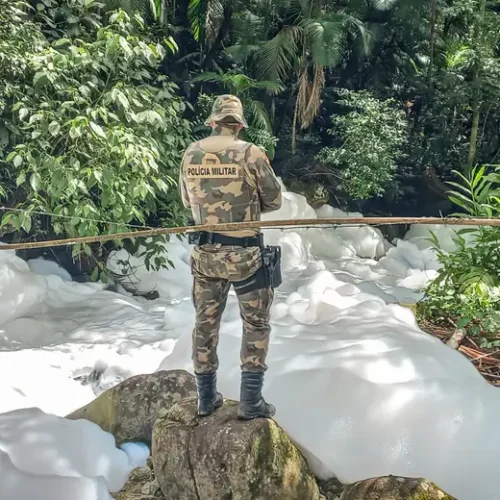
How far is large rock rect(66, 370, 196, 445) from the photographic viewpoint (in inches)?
124

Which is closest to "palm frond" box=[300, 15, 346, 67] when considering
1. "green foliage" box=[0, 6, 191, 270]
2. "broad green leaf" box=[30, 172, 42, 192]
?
"green foliage" box=[0, 6, 191, 270]

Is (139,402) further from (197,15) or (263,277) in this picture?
(197,15)

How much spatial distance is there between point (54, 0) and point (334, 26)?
17.7ft

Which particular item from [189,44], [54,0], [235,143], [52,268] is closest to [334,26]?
[189,44]

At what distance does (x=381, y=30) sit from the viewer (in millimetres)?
11250

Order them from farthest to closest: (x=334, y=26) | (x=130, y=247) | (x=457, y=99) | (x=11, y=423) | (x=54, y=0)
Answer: (x=457, y=99)
(x=334, y=26)
(x=130, y=247)
(x=54, y=0)
(x=11, y=423)

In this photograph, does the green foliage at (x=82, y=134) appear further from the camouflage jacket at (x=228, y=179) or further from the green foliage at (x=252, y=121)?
the green foliage at (x=252, y=121)

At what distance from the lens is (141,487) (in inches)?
108

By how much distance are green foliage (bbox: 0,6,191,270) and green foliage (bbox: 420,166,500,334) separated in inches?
107

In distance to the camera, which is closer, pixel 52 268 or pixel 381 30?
pixel 52 268

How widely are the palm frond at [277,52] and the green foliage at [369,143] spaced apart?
1.35 metres

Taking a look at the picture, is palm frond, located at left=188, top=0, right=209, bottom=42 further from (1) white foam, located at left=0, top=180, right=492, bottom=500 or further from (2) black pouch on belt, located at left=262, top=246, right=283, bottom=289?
(2) black pouch on belt, located at left=262, top=246, right=283, bottom=289

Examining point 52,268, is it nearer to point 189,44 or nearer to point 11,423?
point 11,423

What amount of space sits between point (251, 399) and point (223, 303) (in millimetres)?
491
